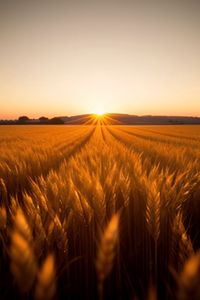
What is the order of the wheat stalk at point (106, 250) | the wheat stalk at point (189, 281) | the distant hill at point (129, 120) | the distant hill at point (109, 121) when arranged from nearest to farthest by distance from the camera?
the wheat stalk at point (189, 281)
the wheat stalk at point (106, 250)
the distant hill at point (109, 121)
the distant hill at point (129, 120)

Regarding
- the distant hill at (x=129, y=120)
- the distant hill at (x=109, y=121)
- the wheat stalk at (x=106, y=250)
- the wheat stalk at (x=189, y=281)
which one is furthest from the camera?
the distant hill at (x=129, y=120)

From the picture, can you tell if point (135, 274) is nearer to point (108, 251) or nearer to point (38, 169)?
point (108, 251)

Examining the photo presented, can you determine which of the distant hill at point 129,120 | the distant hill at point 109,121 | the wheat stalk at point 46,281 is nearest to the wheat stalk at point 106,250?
the wheat stalk at point 46,281

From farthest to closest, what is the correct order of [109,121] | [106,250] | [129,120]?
[129,120]
[109,121]
[106,250]

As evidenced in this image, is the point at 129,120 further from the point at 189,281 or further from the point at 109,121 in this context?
the point at 189,281

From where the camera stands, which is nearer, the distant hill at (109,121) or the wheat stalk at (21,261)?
the wheat stalk at (21,261)

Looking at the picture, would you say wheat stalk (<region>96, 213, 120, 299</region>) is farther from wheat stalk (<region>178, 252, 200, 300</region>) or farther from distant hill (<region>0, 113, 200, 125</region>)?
distant hill (<region>0, 113, 200, 125</region>)

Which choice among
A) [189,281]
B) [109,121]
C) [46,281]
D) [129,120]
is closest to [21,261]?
[46,281]

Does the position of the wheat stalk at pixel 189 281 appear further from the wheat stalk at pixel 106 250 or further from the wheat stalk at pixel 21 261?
the wheat stalk at pixel 21 261

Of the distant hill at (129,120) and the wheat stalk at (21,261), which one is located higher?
the wheat stalk at (21,261)

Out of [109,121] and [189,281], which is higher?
[189,281]

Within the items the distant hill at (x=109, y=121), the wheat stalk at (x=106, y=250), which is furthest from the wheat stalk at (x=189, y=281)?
the distant hill at (x=109, y=121)

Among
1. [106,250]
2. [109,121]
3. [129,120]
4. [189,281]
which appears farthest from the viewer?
[129,120]

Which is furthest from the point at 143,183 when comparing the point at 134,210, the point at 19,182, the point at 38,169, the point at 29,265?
the point at 38,169
